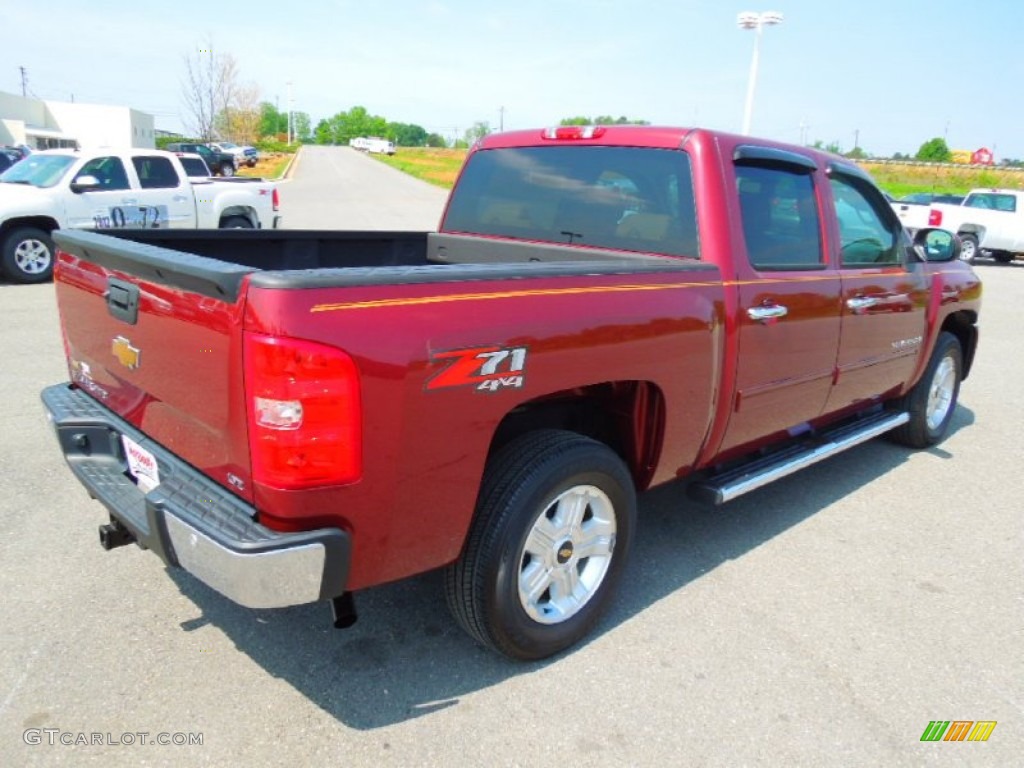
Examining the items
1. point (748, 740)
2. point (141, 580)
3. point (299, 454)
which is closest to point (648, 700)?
point (748, 740)

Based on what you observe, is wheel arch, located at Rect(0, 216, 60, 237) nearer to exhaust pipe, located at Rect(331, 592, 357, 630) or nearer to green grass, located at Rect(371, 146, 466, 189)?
exhaust pipe, located at Rect(331, 592, 357, 630)

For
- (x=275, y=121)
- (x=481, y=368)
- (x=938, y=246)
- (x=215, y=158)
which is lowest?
(x=481, y=368)

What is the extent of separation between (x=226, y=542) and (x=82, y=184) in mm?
9945

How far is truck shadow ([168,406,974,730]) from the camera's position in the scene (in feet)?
8.54

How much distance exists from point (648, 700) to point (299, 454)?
5.04 ft

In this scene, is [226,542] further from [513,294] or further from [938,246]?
[938,246]

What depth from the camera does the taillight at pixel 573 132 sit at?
3678 millimetres

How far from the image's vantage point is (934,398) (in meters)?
5.39

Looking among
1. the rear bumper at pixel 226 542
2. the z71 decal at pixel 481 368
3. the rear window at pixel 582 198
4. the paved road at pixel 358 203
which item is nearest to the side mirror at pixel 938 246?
the rear window at pixel 582 198

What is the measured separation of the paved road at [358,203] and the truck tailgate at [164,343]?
32.7ft

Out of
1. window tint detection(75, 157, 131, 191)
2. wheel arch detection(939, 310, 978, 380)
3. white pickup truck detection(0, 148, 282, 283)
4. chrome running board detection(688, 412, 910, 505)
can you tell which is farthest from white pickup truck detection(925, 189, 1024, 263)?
window tint detection(75, 157, 131, 191)

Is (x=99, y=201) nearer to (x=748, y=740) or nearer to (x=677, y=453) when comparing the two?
(x=677, y=453)

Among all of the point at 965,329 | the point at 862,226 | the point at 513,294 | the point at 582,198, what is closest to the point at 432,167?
the point at 965,329

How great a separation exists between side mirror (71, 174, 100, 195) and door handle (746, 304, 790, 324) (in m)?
9.92
